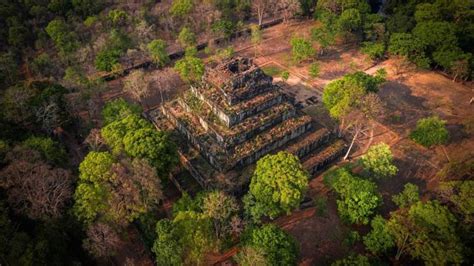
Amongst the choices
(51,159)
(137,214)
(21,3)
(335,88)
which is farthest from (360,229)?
(21,3)

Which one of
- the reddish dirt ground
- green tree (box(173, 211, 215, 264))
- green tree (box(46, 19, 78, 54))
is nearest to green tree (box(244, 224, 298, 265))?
green tree (box(173, 211, 215, 264))

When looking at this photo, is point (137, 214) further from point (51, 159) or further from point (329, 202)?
point (329, 202)

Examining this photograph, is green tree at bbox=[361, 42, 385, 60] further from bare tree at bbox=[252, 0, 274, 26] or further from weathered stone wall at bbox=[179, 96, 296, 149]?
weathered stone wall at bbox=[179, 96, 296, 149]

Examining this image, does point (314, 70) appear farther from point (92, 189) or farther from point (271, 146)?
point (92, 189)

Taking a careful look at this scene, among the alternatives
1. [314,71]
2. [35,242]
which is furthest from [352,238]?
[314,71]

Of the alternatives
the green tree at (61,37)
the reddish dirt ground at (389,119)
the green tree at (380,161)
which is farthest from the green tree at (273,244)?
the green tree at (61,37)

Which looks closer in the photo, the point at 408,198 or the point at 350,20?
the point at 408,198
